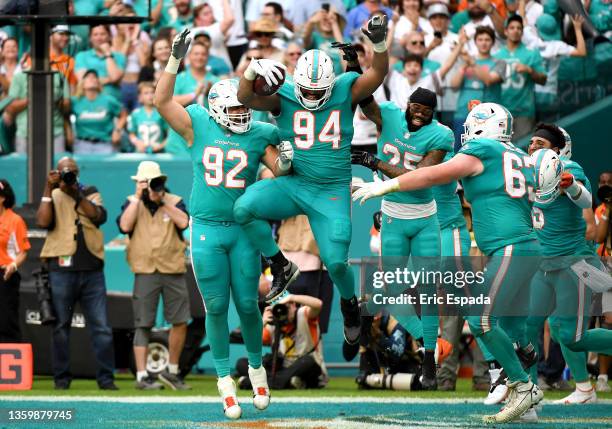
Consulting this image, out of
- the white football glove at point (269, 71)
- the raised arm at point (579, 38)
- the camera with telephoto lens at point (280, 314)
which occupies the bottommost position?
the camera with telephoto lens at point (280, 314)

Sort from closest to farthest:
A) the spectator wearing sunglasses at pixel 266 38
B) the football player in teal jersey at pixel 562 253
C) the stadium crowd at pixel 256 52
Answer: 1. the football player in teal jersey at pixel 562 253
2. the stadium crowd at pixel 256 52
3. the spectator wearing sunglasses at pixel 266 38

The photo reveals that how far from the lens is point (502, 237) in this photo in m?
9.88

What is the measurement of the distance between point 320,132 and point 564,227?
255 cm

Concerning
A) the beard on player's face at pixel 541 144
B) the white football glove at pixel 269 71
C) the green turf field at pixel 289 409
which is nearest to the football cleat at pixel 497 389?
the green turf field at pixel 289 409

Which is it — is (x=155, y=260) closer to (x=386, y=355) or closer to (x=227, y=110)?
(x=386, y=355)

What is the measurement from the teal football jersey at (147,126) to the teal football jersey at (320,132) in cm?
674

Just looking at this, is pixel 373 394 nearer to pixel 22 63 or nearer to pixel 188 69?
pixel 188 69

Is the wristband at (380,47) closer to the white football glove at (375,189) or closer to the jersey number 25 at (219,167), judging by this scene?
the white football glove at (375,189)

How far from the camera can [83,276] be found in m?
13.7

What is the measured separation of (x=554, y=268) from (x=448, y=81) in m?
4.76

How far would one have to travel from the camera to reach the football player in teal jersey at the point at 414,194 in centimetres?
Result: 1084

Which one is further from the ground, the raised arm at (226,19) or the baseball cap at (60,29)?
the raised arm at (226,19)

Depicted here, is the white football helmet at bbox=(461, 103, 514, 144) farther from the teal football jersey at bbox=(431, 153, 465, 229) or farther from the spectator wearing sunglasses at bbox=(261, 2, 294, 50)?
the spectator wearing sunglasses at bbox=(261, 2, 294, 50)

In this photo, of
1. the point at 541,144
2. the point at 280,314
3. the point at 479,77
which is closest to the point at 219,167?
the point at 541,144
